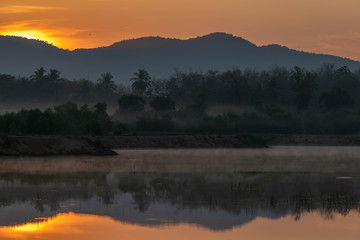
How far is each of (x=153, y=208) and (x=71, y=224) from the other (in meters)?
4.95

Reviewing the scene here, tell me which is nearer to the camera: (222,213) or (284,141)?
(222,213)

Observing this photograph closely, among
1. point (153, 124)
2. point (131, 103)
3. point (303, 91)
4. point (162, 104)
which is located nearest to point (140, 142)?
point (153, 124)

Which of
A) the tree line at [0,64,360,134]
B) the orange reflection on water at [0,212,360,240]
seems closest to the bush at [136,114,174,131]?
the tree line at [0,64,360,134]

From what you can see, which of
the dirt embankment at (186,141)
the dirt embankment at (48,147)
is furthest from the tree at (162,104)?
the dirt embankment at (48,147)

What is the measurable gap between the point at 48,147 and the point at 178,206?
163 feet

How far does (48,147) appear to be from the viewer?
7681 cm

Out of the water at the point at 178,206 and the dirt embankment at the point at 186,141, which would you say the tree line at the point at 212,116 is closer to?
the dirt embankment at the point at 186,141

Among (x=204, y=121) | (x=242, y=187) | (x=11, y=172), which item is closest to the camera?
(x=242, y=187)

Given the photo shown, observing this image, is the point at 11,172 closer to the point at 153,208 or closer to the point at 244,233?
the point at 153,208

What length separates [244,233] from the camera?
2303 cm

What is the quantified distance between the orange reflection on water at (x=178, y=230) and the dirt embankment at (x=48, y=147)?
162 feet

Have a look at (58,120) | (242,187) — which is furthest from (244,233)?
(58,120)

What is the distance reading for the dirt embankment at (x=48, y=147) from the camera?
73500 mm

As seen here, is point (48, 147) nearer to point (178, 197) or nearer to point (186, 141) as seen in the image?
point (186, 141)
